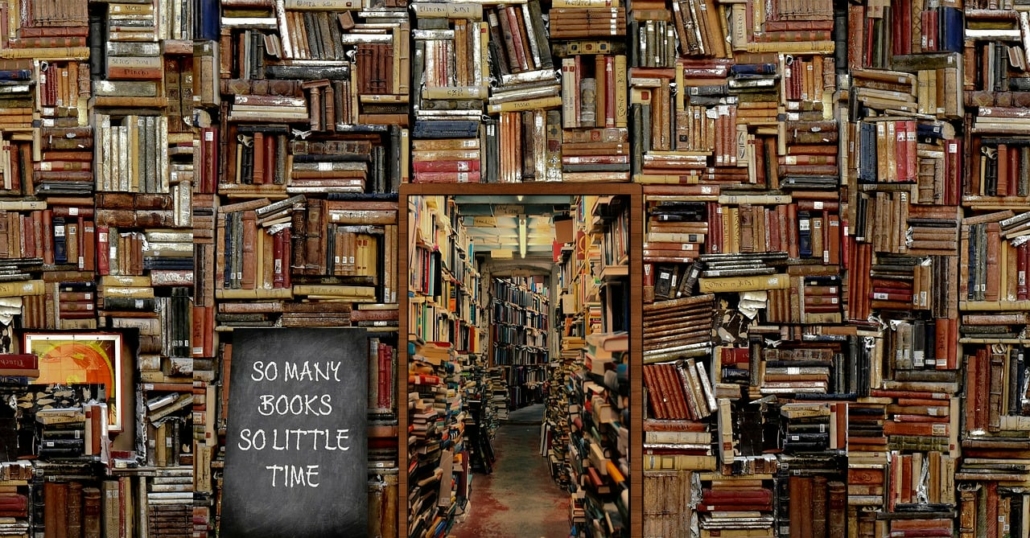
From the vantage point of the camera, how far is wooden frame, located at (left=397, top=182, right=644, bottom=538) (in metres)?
3.68

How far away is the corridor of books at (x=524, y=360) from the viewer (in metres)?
3.95

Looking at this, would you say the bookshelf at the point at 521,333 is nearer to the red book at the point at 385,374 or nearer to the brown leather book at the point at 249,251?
the red book at the point at 385,374

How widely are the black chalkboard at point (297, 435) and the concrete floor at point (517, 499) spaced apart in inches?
55.8

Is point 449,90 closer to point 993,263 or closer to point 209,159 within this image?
point 209,159

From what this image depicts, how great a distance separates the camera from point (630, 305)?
370 cm

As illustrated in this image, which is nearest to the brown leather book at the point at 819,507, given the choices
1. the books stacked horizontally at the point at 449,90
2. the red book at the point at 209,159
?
the books stacked horizontally at the point at 449,90

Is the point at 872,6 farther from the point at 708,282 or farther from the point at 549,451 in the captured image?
the point at 549,451

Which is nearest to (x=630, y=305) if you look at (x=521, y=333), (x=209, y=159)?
(x=209, y=159)

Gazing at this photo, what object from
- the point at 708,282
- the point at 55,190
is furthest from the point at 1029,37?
the point at 55,190

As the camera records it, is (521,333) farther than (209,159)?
Yes

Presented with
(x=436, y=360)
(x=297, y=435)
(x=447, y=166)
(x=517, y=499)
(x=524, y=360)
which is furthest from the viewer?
(x=524, y=360)

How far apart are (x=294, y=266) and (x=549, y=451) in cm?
357

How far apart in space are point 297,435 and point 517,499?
A: 99.3 inches

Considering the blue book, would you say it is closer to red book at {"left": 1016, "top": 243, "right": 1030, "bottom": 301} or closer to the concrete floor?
red book at {"left": 1016, "top": 243, "right": 1030, "bottom": 301}
